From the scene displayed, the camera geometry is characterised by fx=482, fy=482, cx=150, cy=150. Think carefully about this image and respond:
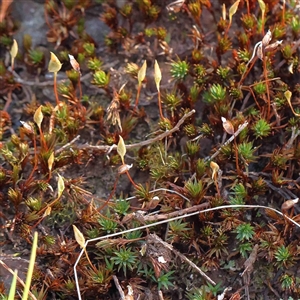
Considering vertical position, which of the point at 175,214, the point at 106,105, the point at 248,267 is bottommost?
the point at 248,267

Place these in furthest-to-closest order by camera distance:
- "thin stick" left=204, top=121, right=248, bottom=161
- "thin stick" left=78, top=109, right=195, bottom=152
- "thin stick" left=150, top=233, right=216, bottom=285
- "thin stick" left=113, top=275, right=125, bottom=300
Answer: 1. "thin stick" left=78, top=109, right=195, bottom=152
2. "thin stick" left=204, top=121, right=248, bottom=161
3. "thin stick" left=150, top=233, right=216, bottom=285
4. "thin stick" left=113, top=275, right=125, bottom=300

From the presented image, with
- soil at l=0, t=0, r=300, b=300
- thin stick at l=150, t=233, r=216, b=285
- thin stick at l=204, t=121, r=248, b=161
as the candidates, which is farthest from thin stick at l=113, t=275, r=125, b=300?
thin stick at l=204, t=121, r=248, b=161

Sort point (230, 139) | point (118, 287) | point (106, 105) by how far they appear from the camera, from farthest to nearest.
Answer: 1. point (106, 105)
2. point (230, 139)
3. point (118, 287)

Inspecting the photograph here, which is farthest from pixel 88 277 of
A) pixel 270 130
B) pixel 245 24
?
pixel 245 24

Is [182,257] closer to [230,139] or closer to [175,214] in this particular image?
[175,214]

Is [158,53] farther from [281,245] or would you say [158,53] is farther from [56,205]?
[281,245]

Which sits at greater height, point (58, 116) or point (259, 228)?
point (58, 116)

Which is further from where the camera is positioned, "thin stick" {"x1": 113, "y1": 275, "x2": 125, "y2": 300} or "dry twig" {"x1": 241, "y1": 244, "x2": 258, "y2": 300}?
"dry twig" {"x1": 241, "y1": 244, "x2": 258, "y2": 300}

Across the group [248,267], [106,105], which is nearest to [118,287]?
[248,267]

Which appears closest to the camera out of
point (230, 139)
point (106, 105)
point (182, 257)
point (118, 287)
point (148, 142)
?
point (118, 287)

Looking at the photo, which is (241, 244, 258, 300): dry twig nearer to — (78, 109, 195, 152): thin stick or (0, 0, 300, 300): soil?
(0, 0, 300, 300): soil

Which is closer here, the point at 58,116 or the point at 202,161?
the point at 202,161
